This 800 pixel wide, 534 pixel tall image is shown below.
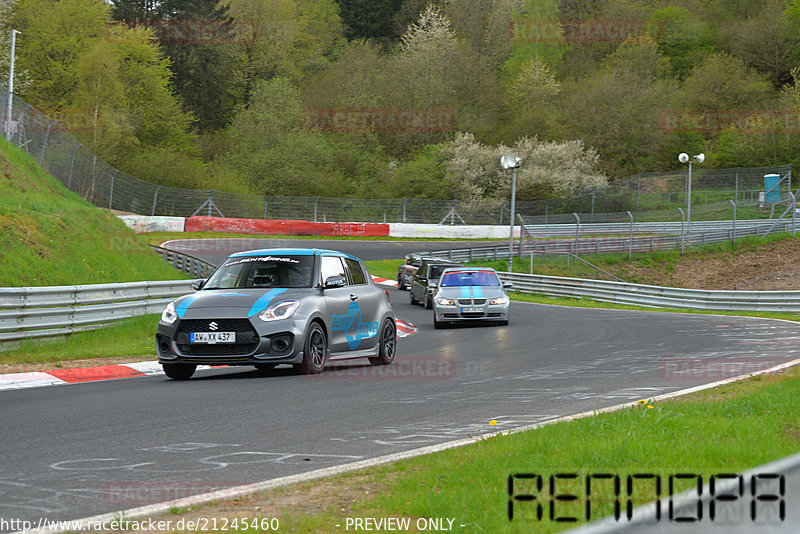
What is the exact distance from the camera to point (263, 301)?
1183cm

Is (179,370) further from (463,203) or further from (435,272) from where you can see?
(463,203)

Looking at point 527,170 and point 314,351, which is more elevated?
point 527,170

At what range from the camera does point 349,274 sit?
13.9 meters

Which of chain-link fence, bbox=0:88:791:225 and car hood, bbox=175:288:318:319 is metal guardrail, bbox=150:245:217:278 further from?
car hood, bbox=175:288:318:319

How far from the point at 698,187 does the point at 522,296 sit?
26.0 metres

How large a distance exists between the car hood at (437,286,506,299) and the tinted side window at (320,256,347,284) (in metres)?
9.81

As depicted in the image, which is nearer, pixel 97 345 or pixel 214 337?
pixel 214 337

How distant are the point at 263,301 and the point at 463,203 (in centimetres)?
4943

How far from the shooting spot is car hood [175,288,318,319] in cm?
1155
